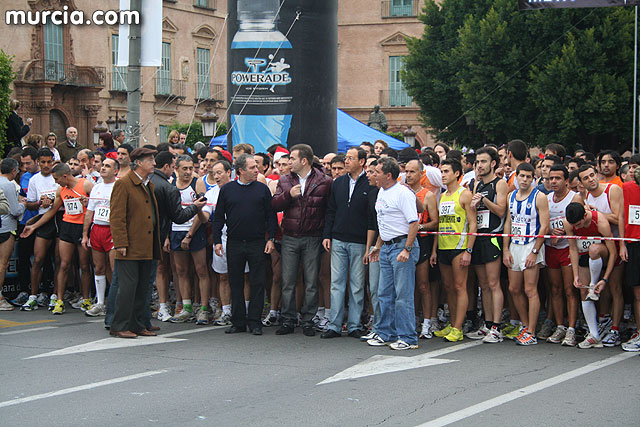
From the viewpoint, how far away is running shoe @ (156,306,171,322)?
473 inches

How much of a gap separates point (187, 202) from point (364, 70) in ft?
128

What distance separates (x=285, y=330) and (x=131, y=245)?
2038mm

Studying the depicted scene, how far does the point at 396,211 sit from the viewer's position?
10.1m

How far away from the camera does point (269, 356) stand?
957cm

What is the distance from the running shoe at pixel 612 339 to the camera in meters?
10.2

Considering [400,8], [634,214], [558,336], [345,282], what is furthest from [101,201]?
[400,8]

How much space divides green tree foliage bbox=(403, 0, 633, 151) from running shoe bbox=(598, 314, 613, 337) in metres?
19.6

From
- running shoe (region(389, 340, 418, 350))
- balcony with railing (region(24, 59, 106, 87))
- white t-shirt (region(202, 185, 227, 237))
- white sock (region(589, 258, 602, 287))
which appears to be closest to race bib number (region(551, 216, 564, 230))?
white sock (region(589, 258, 602, 287))

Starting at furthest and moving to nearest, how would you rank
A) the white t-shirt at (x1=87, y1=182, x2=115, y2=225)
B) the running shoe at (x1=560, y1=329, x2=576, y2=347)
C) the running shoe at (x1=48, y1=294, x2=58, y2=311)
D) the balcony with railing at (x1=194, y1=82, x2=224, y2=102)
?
the balcony with railing at (x1=194, y1=82, x2=224, y2=102) < the running shoe at (x1=48, y1=294, x2=58, y2=311) < the white t-shirt at (x1=87, y1=182, x2=115, y2=225) < the running shoe at (x1=560, y1=329, x2=576, y2=347)

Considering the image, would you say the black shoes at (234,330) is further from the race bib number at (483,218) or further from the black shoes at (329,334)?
the race bib number at (483,218)

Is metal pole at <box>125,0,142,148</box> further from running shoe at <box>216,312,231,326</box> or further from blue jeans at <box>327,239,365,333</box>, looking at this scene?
blue jeans at <box>327,239,365,333</box>

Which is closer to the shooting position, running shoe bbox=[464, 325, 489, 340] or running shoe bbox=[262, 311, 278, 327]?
running shoe bbox=[464, 325, 489, 340]

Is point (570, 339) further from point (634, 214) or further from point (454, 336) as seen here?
point (634, 214)

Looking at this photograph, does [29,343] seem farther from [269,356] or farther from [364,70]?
[364,70]
